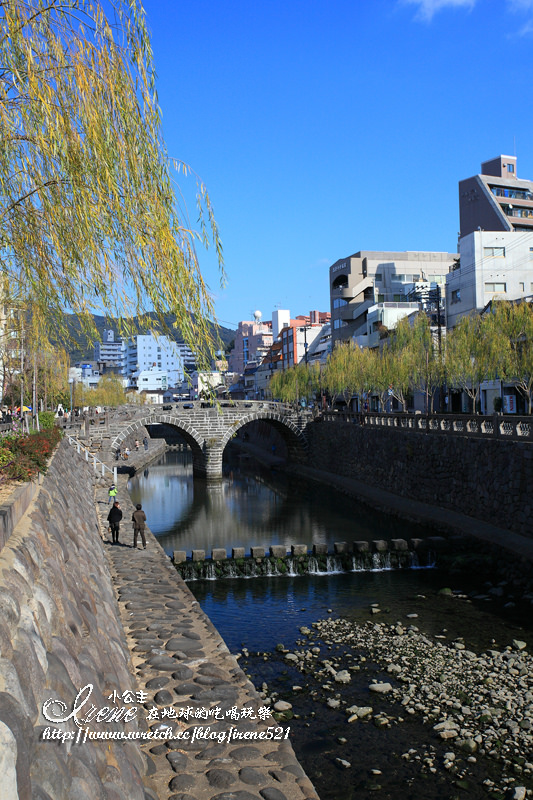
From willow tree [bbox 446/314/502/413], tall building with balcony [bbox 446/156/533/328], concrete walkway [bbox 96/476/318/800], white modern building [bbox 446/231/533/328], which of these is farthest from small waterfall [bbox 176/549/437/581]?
white modern building [bbox 446/231/533/328]

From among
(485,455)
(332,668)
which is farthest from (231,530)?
(332,668)

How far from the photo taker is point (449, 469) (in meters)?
26.6

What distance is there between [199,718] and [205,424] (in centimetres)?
3957

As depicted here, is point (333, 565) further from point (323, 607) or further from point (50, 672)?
point (50, 672)

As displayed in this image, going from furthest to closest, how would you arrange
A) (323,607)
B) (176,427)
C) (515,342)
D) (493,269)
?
(176,427)
(493,269)
(515,342)
(323,607)

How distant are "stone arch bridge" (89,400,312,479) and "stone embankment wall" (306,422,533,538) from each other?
8450mm

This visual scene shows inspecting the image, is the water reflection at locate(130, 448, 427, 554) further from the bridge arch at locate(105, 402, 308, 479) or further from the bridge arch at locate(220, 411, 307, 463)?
the bridge arch at locate(220, 411, 307, 463)

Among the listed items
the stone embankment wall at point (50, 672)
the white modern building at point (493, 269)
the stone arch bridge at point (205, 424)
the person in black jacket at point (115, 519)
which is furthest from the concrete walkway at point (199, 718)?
the white modern building at point (493, 269)

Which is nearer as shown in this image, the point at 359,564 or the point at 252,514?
the point at 359,564

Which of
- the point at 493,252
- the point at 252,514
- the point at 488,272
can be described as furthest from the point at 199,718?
the point at 493,252

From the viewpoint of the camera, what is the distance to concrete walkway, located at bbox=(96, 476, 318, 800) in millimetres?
6551

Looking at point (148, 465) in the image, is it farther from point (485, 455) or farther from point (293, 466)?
point (485, 455)

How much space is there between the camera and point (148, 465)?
58.0 metres

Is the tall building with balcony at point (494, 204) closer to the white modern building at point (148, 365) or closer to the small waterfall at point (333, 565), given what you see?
the small waterfall at point (333, 565)
